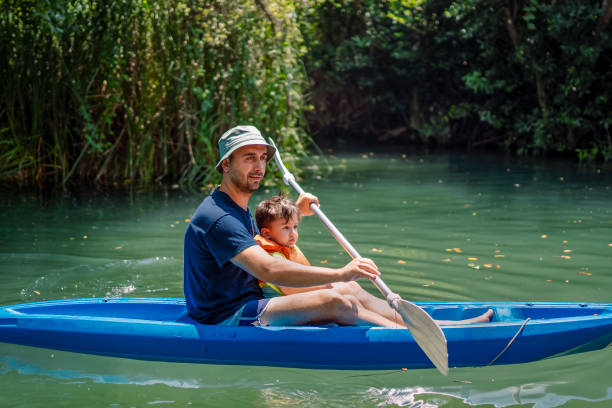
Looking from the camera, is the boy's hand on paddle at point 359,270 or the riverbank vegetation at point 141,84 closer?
the boy's hand on paddle at point 359,270

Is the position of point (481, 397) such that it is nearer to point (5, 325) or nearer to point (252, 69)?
point (5, 325)

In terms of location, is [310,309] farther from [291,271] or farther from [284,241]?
[284,241]

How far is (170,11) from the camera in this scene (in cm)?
1059

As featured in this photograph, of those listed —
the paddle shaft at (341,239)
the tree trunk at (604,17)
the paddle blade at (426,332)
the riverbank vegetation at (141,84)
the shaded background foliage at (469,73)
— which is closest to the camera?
the paddle blade at (426,332)

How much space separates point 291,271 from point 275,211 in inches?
29.7

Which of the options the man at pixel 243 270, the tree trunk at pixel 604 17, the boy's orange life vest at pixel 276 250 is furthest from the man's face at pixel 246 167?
the tree trunk at pixel 604 17

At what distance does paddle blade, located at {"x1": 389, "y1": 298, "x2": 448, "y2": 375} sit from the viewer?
150 inches

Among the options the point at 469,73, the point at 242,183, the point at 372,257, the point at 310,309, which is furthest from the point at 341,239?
the point at 469,73

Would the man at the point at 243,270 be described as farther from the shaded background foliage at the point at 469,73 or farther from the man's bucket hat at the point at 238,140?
the shaded background foliage at the point at 469,73

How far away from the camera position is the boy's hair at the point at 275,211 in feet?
14.5

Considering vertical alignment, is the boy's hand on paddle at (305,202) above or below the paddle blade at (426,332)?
above

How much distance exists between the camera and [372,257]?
672cm

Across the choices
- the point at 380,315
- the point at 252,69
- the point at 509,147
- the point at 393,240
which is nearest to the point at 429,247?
the point at 393,240

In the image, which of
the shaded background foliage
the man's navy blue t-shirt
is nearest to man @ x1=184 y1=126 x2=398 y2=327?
the man's navy blue t-shirt
